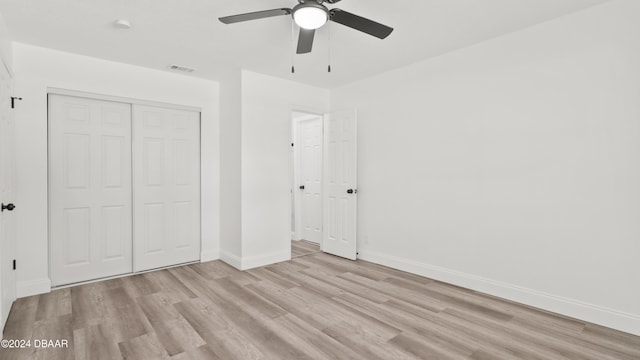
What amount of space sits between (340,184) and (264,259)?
5.13 ft

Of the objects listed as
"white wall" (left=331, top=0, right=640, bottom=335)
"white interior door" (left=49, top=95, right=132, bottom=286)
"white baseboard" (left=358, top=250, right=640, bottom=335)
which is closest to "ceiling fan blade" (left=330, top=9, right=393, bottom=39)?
"white wall" (left=331, top=0, right=640, bottom=335)

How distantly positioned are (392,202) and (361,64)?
6.02 ft

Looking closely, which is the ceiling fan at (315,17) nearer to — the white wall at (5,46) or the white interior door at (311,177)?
the white wall at (5,46)

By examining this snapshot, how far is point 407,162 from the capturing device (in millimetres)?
4172

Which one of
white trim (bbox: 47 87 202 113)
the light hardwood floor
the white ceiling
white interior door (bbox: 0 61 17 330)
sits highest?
the white ceiling

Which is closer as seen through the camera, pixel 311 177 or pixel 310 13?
pixel 310 13

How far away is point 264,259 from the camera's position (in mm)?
4457

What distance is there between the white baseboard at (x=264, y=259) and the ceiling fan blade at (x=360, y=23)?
10.3 feet

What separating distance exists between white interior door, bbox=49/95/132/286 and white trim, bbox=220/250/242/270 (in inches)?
45.7

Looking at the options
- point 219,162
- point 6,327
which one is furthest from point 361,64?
point 6,327

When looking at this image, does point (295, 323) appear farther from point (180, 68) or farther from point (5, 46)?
point (5, 46)

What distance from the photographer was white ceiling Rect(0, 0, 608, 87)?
2.62m

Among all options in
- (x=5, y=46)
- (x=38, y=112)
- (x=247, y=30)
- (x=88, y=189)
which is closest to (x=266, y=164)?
(x=247, y=30)

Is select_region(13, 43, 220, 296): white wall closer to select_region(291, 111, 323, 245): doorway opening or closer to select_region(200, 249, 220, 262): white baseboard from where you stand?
select_region(200, 249, 220, 262): white baseboard
